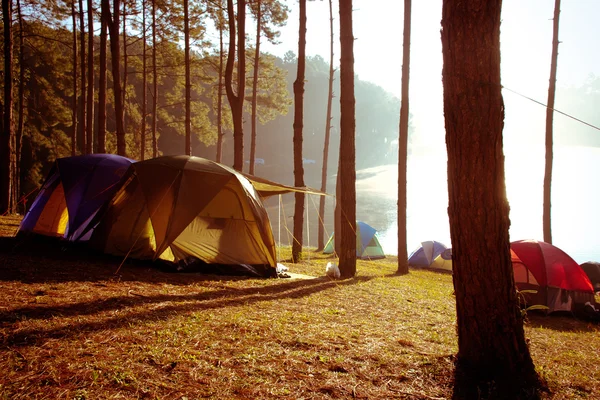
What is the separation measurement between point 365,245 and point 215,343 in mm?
14563

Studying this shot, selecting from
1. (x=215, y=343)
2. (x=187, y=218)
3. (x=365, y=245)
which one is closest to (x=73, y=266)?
(x=187, y=218)

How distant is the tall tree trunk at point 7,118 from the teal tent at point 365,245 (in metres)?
11.1

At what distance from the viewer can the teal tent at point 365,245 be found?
17562 millimetres

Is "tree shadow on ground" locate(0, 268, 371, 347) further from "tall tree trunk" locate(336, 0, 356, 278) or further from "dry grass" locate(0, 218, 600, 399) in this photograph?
"tall tree trunk" locate(336, 0, 356, 278)

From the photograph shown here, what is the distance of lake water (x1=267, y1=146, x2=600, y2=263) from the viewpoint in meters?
28.6

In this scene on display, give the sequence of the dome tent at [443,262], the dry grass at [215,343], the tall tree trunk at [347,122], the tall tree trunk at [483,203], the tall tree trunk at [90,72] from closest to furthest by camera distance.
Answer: the dry grass at [215,343] < the tall tree trunk at [483,203] < the tall tree trunk at [347,122] < the tall tree trunk at [90,72] < the dome tent at [443,262]

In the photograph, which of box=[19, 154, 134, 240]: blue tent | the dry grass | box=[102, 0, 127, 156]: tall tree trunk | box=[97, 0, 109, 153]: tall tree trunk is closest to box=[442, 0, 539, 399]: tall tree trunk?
the dry grass

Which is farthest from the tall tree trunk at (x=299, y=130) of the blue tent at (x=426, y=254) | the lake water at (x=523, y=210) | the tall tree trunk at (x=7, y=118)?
the lake water at (x=523, y=210)

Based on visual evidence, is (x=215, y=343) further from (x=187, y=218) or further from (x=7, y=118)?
(x=7, y=118)

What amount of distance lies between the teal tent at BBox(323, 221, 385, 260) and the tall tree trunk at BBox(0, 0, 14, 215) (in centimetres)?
1111

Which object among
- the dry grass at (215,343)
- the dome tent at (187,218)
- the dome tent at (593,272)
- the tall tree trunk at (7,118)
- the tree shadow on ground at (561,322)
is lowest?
the tree shadow on ground at (561,322)

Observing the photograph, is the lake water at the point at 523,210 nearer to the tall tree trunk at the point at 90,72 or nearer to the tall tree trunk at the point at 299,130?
the tall tree trunk at the point at 90,72

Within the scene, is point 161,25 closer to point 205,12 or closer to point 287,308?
point 205,12

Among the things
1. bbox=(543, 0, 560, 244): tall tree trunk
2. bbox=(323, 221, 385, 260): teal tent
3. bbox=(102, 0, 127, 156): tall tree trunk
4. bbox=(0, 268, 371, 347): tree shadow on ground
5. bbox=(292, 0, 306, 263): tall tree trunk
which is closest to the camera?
bbox=(0, 268, 371, 347): tree shadow on ground
